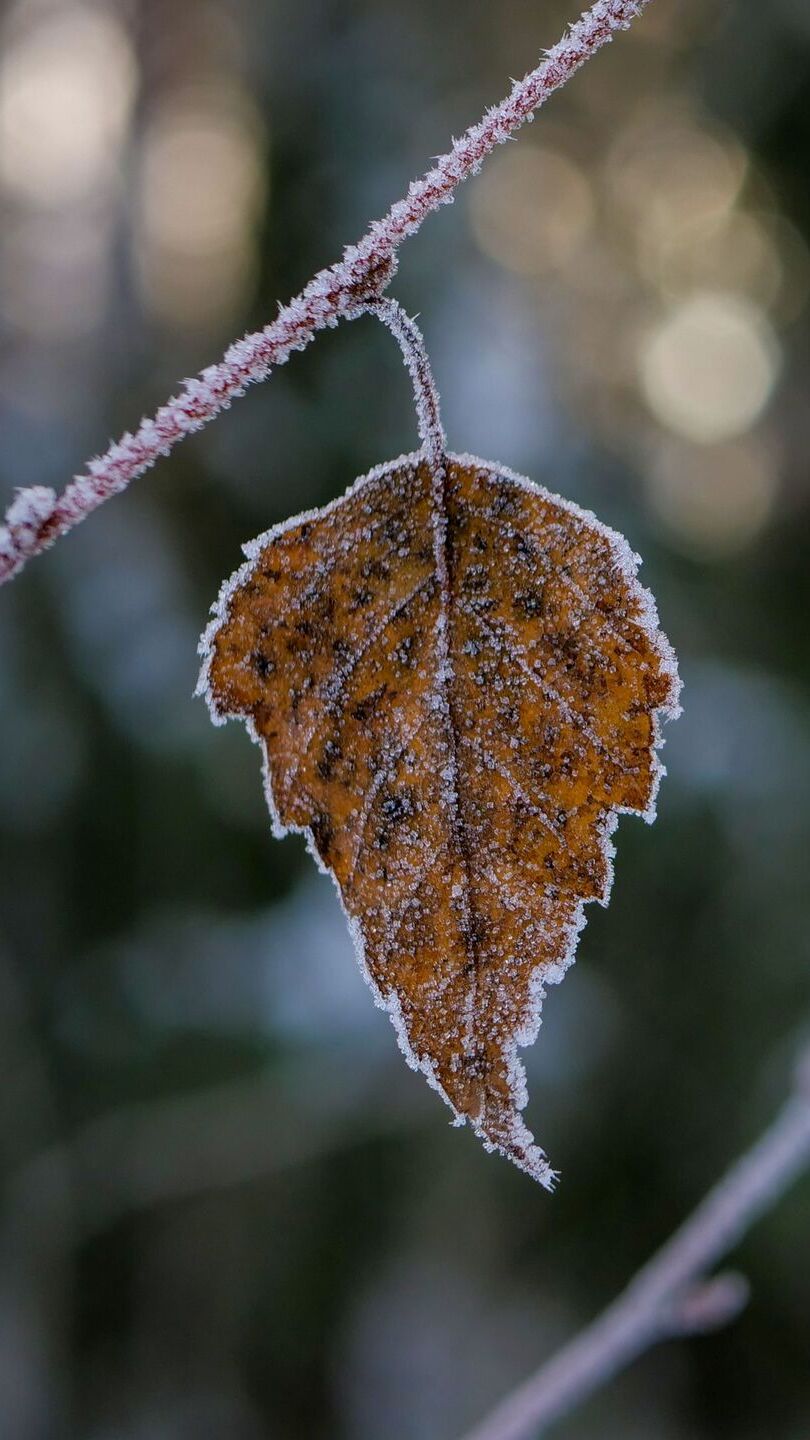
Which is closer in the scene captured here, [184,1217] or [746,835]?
[746,835]

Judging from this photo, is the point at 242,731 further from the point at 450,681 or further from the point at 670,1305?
the point at 450,681

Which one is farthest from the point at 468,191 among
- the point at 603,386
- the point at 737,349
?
the point at 737,349

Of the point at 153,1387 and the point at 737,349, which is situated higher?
the point at 737,349

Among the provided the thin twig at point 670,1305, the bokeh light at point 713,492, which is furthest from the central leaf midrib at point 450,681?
the bokeh light at point 713,492

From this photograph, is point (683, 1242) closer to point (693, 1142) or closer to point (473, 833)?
point (473, 833)

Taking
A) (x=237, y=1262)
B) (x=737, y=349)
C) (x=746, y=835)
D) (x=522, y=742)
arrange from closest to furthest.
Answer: (x=522, y=742) → (x=746, y=835) → (x=737, y=349) → (x=237, y=1262)

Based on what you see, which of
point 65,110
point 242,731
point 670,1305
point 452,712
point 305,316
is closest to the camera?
point 305,316

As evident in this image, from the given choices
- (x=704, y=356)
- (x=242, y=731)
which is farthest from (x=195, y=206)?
(x=242, y=731)

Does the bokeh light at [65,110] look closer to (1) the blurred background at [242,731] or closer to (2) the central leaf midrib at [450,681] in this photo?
(1) the blurred background at [242,731]
